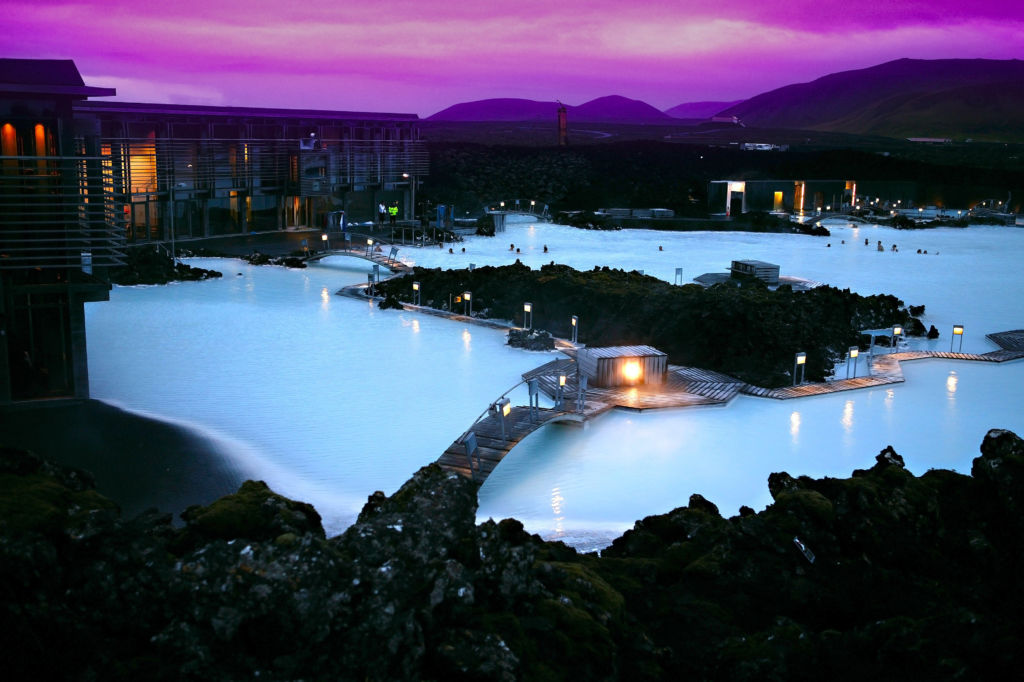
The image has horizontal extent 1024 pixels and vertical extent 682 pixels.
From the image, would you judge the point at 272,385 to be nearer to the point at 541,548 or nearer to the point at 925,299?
the point at 541,548

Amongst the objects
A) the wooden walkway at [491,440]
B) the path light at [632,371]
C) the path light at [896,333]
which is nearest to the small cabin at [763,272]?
the path light at [896,333]

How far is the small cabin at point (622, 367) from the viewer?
610 inches

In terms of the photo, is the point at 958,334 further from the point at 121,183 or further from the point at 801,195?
the point at 801,195

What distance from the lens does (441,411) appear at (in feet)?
46.8

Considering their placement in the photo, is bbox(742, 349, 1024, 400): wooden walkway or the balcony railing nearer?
the balcony railing

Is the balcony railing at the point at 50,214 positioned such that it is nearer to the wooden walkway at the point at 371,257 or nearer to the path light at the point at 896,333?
the wooden walkway at the point at 371,257

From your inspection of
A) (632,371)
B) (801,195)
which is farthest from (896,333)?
(801,195)

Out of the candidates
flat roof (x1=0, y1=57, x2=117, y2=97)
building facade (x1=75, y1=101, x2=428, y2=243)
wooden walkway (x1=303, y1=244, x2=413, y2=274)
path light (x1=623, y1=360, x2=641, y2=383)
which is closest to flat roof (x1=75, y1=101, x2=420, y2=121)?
building facade (x1=75, y1=101, x2=428, y2=243)

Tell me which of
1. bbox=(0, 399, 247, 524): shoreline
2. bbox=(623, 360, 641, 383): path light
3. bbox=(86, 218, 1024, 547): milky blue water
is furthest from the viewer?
bbox=(623, 360, 641, 383): path light

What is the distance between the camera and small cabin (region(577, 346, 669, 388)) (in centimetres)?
1549

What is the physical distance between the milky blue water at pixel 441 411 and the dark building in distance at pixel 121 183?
171 centimetres

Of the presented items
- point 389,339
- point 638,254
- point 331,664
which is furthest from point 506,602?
point 638,254

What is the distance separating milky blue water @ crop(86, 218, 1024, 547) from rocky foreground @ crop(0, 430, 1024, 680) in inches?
88.8

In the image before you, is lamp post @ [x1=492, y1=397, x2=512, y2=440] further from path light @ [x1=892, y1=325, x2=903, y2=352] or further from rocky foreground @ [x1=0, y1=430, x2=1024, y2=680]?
path light @ [x1=892, y1=325, x2=903, y2=352]
